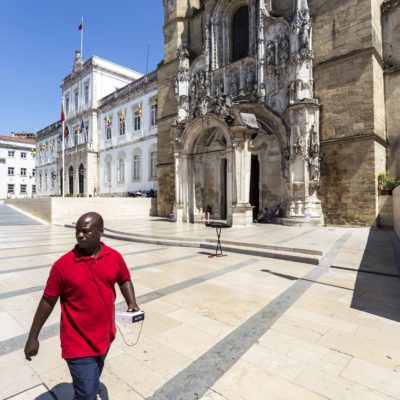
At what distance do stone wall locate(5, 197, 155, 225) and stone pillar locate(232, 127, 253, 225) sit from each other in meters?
9.99

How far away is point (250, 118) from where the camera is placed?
48.4ft

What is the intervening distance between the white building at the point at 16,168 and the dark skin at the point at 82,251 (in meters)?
61.6

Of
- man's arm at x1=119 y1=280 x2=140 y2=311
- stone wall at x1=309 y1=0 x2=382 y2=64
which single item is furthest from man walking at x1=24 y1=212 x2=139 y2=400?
stone wall at x1=309 y1=0 x2=382 y2=64

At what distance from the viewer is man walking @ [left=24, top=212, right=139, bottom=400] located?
68.2 inches

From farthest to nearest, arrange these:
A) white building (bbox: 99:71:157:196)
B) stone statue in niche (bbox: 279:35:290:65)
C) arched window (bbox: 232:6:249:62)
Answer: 1. white building (bbox: 99:71:157:196)
2. arched window (bbox: 232:6:249:62)
3. stone statue in niche (bbox: 279:35:290:65)

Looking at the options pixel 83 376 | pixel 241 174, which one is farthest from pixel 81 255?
pixel 241 174

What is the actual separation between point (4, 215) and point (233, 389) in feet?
80.0

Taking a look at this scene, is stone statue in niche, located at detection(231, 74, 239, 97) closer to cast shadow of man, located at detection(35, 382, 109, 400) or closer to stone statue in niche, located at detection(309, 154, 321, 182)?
stone statue in niche, located at detection(309, 154, 321, 182)

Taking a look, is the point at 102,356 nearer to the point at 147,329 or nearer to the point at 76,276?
the point at 76,276

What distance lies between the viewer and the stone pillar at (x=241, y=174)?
14148mm

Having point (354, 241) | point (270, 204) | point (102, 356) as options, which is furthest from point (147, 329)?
point (270, 204)

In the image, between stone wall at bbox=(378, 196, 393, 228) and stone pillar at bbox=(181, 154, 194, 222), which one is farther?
stone pillar at bbox=(181, 154, 194, 222)

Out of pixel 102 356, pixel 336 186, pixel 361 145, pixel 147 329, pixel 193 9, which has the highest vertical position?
pixel 193 9

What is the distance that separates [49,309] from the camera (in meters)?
1.77
